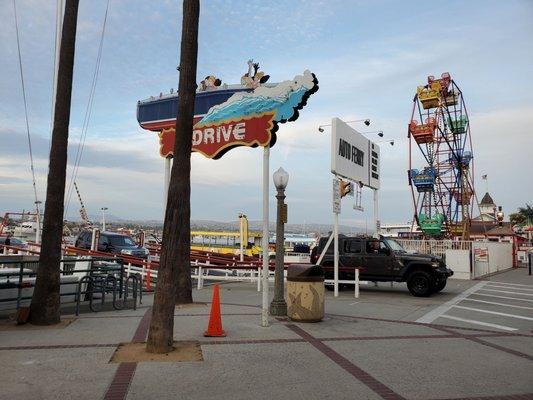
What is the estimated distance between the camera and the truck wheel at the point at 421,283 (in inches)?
612

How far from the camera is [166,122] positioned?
1794 centimetres

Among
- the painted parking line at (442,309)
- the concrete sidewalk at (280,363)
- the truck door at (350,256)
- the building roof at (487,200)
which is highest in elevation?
the building roof at (487,200)

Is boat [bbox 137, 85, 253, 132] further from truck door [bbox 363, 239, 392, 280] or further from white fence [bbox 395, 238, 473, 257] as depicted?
white fence [bbox 395, 238, 473, 257]

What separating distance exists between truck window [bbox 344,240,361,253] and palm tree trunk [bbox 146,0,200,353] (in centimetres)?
1007

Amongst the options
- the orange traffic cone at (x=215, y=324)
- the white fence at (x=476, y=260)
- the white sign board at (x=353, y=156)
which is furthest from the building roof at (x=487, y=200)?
the orange traffic cone at (x=215, y=324)

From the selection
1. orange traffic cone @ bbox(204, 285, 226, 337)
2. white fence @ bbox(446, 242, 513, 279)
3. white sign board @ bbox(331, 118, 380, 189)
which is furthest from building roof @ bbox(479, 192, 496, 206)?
orange traffic cone @ bbox(204, 285, 226, 337)

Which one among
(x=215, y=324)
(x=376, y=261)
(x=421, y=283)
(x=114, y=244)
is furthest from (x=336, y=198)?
(x=114, y=244)

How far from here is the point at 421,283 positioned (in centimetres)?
1570

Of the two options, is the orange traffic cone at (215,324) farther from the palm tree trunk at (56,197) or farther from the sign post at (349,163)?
the sign post at (349,163)

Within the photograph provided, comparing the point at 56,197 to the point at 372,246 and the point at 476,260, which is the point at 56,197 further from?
the point at 476,260

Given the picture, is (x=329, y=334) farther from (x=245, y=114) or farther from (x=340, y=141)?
(x=340, y=141)

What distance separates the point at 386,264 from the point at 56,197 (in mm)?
10665

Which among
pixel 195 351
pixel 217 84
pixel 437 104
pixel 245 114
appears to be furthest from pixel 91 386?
pixel 437 104

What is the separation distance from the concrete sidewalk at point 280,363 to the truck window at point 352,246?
6132mm
